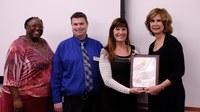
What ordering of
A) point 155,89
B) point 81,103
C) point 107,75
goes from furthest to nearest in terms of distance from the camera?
point 81,103
point 107,75
point 155,89

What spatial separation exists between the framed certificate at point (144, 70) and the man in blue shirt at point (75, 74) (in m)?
0.33

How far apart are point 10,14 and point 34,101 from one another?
0.97 metres

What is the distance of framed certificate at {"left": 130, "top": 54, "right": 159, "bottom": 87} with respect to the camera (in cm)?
186

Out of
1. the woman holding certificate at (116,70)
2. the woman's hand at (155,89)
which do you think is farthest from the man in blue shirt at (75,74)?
the woman's hand at (155,89)

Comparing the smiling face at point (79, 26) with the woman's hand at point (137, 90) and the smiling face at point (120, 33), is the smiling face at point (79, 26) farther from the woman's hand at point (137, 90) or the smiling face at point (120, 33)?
the woman's hand at point (137, 90)

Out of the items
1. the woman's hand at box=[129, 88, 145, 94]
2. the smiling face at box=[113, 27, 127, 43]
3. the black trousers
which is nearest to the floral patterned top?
the black trousers

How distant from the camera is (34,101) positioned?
6.98 ft

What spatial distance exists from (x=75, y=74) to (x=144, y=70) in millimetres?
534

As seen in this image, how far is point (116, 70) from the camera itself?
6.57ft

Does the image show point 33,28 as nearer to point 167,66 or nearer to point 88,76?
point 88,76

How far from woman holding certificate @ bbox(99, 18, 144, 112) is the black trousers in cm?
10

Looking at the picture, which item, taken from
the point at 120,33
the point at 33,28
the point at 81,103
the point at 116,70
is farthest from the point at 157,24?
the point at 33,28

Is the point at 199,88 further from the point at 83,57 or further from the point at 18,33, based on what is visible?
the point at 18,33

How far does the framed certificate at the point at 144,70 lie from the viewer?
1859 millimetres
